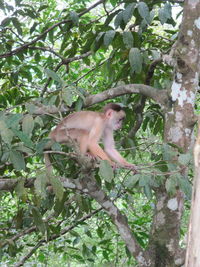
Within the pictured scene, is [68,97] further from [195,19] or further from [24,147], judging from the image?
[195,19]

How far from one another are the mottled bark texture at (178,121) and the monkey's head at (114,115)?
36.4 inches

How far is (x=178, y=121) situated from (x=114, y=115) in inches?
40.4

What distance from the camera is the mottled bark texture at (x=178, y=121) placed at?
103 inches

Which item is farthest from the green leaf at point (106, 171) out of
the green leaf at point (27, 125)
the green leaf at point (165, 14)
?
the green leaf at point (165, 14)

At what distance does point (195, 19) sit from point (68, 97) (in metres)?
1.07

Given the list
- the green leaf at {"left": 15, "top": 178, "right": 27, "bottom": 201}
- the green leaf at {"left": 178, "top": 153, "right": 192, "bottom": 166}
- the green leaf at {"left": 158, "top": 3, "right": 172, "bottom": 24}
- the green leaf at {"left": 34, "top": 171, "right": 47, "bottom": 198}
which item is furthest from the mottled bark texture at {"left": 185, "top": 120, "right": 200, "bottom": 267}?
the green leaf at {"left": 158, "top": 3, "right": 172, "bottom": 24}

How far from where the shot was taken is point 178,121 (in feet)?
8.88

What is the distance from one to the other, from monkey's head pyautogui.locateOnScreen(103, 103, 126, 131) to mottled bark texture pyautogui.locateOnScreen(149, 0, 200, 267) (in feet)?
3.03

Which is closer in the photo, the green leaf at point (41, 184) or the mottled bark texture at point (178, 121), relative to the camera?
the green leaf at point (41, 184)

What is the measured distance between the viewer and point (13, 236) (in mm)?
3422

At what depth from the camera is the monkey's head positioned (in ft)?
12.0

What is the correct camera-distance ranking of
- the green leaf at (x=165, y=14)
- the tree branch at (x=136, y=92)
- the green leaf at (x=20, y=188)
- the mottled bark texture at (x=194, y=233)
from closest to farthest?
1. the mottled bark texture at (x=194, y=233)
2. the green leaf at (x=20, y=188)
3. the tree branch at (x=136, y=92)
4. the green leaf at (x=165, y=14)

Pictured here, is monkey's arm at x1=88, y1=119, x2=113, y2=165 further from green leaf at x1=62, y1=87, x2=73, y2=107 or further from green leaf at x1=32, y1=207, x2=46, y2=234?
green leaf at x1=62, y1=87, x2=73, y2=107

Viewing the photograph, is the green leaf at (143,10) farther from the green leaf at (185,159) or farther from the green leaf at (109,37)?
the green leaf at (185,159)
